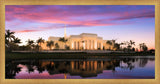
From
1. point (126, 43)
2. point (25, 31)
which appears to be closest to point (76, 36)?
point (126, 43)

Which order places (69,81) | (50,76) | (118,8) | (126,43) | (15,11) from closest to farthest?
1. (69,81)
2. (50,76)
3. (15,11)
4. (118,8)
5. (126,43)

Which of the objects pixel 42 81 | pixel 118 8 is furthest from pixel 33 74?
pixel 118 8

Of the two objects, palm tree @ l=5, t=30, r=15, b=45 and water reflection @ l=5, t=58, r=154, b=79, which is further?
palm tree @ l=5, t=30, r=15, b=45

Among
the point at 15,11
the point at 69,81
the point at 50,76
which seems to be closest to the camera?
the point at 69,81

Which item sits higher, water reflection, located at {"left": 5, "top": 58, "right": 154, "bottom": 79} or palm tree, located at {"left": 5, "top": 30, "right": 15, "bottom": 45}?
palm tree, located at {"left": 5, "top": 30, "right": 15, "bottom": 45}

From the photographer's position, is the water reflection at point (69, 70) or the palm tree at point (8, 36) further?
the palm tree at point (8, 36)

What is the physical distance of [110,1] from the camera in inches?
350

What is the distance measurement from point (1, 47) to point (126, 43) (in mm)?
29214

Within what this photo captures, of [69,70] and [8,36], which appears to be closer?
[69,70]

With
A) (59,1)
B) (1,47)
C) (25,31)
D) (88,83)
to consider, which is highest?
(59,1)

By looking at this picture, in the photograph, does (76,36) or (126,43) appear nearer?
(126,43)

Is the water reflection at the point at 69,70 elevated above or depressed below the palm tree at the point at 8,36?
below

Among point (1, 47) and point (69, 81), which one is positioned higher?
point (1, 47)

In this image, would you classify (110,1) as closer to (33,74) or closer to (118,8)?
(118,8)
